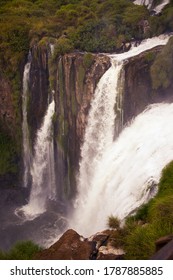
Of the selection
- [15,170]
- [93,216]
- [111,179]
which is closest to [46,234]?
[93,216]

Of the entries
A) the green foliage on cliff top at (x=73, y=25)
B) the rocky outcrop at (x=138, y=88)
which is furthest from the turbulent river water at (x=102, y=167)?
the green foliage on cliff top at (x=73, y=25)

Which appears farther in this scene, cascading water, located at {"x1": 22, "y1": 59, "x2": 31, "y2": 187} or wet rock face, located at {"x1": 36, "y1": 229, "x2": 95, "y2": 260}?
cascading water, located at {"x1": 22, "y1": 59, "x2": 31, "y2": 187}

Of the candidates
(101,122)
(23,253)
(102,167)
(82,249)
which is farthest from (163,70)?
(23,253)

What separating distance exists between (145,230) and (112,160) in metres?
7.35

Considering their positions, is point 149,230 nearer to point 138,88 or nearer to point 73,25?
point 138,88

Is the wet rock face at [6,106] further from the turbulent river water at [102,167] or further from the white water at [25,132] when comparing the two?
the turbulent river water at [102,167]

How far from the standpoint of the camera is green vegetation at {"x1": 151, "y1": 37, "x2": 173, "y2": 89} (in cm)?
1521

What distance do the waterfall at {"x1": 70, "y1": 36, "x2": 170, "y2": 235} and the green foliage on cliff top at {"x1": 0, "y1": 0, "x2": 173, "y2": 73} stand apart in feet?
4.98

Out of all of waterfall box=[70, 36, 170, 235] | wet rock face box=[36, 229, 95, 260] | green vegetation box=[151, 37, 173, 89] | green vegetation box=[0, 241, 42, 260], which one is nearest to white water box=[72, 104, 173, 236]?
waterfall box=[70, 36, 170, 235]

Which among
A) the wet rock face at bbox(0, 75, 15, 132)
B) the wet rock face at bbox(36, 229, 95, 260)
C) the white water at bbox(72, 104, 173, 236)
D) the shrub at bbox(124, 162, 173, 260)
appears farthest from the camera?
the wet rock face at bbox(0, 75, 15, 132)

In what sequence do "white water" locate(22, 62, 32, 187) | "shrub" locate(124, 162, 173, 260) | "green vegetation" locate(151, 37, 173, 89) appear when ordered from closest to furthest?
"shrub" locate(124, 162, 173, 260), "green vegetation" locate(151, 37, 173, 89), "white water" locate(22, 62, 32, 187)

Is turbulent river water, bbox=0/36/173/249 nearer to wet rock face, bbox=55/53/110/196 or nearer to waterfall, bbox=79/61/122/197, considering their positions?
waterfall, bbox=79/61/122/197

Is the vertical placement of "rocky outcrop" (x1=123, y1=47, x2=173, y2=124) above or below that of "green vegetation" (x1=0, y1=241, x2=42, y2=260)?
above
